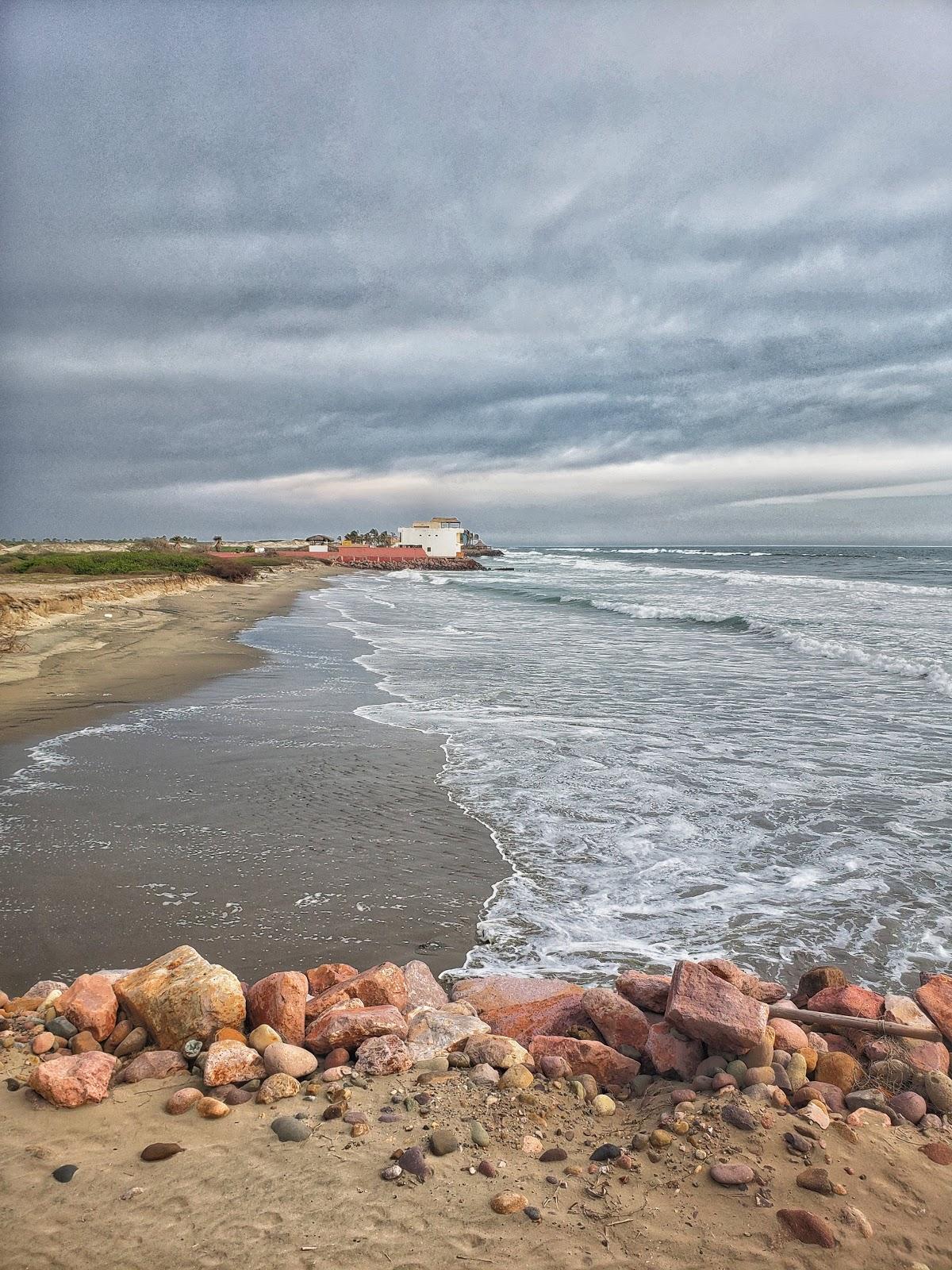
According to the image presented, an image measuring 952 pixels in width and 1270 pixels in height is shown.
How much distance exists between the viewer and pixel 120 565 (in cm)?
4975

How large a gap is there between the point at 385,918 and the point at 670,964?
1.96 metres

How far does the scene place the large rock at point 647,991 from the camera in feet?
12.1

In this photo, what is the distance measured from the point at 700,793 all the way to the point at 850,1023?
4.53 meters

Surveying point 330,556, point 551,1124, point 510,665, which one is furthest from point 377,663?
point 330,556

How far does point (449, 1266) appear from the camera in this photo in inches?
90.8

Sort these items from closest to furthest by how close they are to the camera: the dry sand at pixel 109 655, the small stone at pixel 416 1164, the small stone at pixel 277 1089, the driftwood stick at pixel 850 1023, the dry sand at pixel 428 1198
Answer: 1. the dry sand at pixel 428 1198
2. the small stone at pixel 416 1164
3. the small stone at pixel 277 1089
4. the driftwood stick at pixel 850 1023
5. the dry sand at pixel 109 655

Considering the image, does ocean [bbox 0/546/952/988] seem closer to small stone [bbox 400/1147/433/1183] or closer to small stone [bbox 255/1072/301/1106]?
small stone [bbox 255/1072/301/1106]

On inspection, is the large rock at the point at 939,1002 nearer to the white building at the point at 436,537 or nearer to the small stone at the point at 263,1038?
the small stone at the point at 263,1038

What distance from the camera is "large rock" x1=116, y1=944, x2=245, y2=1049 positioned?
11.4ft

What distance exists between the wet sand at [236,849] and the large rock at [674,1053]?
1.65 meters

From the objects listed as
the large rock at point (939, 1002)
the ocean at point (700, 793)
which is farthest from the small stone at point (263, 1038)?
the large rock at point (939, 1002)

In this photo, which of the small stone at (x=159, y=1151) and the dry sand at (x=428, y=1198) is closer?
the dry sand at (x=428, y=1198)

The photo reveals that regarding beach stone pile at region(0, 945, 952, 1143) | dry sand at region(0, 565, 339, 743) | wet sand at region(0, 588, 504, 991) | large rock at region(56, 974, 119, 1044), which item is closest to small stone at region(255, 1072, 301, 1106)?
beach stone pile at region(0, 945, 952, 1143)

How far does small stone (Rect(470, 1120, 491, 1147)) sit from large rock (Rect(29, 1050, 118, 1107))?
1611 mm
